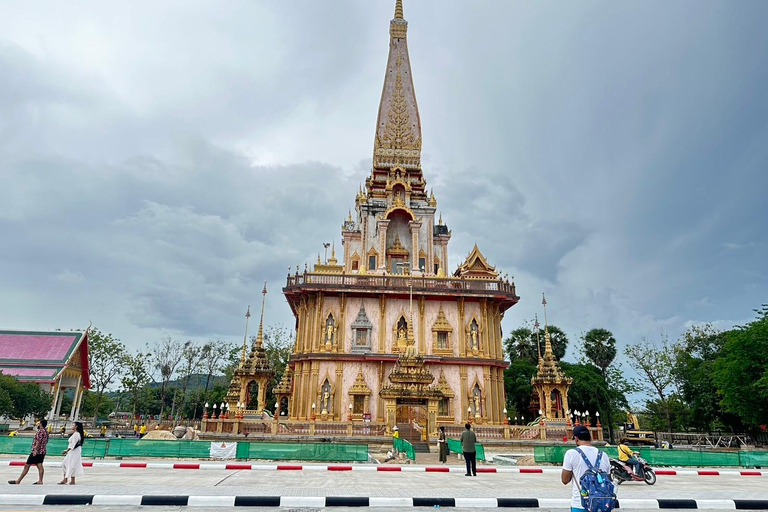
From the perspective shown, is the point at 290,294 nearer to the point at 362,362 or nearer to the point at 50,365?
the point at 362,362

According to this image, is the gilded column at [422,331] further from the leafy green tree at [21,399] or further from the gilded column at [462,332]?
the leafy green tree at [21,399]

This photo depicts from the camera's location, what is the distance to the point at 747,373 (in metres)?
29.6

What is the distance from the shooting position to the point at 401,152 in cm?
4153

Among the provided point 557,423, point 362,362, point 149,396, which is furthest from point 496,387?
point 149,396

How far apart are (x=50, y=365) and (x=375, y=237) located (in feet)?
89.6

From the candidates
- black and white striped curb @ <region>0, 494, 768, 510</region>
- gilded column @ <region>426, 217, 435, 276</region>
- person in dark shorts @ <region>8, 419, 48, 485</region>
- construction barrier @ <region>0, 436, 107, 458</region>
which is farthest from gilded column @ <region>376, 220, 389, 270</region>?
black and white striped curb @ <region>0, 494, 768, 510</region>

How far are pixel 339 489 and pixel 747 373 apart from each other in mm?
29795

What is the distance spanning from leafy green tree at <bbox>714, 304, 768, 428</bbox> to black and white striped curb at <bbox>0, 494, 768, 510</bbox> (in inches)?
949

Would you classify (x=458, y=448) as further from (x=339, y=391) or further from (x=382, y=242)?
(x=382, y=242)

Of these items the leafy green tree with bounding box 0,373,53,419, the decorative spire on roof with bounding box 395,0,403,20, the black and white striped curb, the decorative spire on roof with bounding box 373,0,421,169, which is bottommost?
the black and white striped curb

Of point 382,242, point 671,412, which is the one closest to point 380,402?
point 382,242

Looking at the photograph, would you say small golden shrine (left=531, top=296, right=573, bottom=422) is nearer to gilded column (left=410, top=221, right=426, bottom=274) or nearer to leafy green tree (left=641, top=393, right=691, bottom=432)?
gilded column (left=410, top=221, right=426, bottom=274)

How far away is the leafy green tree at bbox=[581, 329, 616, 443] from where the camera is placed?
50031 mm

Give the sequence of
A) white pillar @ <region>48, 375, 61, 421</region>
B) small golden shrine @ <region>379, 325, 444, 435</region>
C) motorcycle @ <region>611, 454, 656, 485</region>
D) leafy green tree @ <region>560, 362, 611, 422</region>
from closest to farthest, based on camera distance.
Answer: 1. motorcycle @ <region>611, 454, 656, 485</region>
2. small golden shrine @ <region>379, 325, 444, 435</region>
3. white pillar @ <region>48, 375, 61, 421</region>
4. leafy green tree @ <region>560, 362, 611, 422</region>
